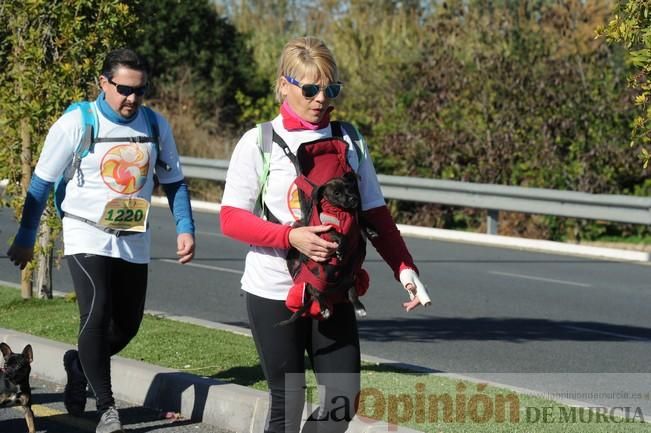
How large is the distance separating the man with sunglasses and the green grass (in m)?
1.12

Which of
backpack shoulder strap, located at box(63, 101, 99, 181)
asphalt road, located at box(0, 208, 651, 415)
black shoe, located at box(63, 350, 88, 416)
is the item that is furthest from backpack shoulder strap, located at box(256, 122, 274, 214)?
asphalt road, located at box(0, 208, 651, 415)

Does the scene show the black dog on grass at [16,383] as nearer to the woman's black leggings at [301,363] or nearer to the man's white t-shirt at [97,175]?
the man's white t-shirt at [97,175]

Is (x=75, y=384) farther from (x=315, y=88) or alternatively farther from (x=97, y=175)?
(x=315, y=88)

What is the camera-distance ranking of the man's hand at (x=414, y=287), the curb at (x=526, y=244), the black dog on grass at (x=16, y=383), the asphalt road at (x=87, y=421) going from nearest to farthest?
the man's hand at (x=414, y=287)
the black dog on grass at (x=16, y=383)
the asphalt road at (x=87, y=421)
the curb at (x=526, y=244)

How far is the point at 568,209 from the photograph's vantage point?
58.0 ft

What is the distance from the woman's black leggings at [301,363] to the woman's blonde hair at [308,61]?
0.83m

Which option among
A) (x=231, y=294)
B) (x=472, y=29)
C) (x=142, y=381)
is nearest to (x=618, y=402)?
(x=142, y=381)

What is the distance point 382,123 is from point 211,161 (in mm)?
3086

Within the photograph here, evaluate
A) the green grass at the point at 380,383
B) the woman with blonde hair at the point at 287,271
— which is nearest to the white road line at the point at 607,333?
the green grass at the point at 380,383

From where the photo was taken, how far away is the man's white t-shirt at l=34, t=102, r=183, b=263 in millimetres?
6152

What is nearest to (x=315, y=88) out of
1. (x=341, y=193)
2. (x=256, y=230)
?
(x=341, y=193)

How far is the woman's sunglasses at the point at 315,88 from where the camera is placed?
4688 mm

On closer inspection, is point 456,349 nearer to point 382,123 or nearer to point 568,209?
point 568,209

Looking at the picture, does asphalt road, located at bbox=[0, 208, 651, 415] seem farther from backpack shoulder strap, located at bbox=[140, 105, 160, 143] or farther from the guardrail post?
backpack shoulder strap, located at bbox=[140, 105, 160, 143]
